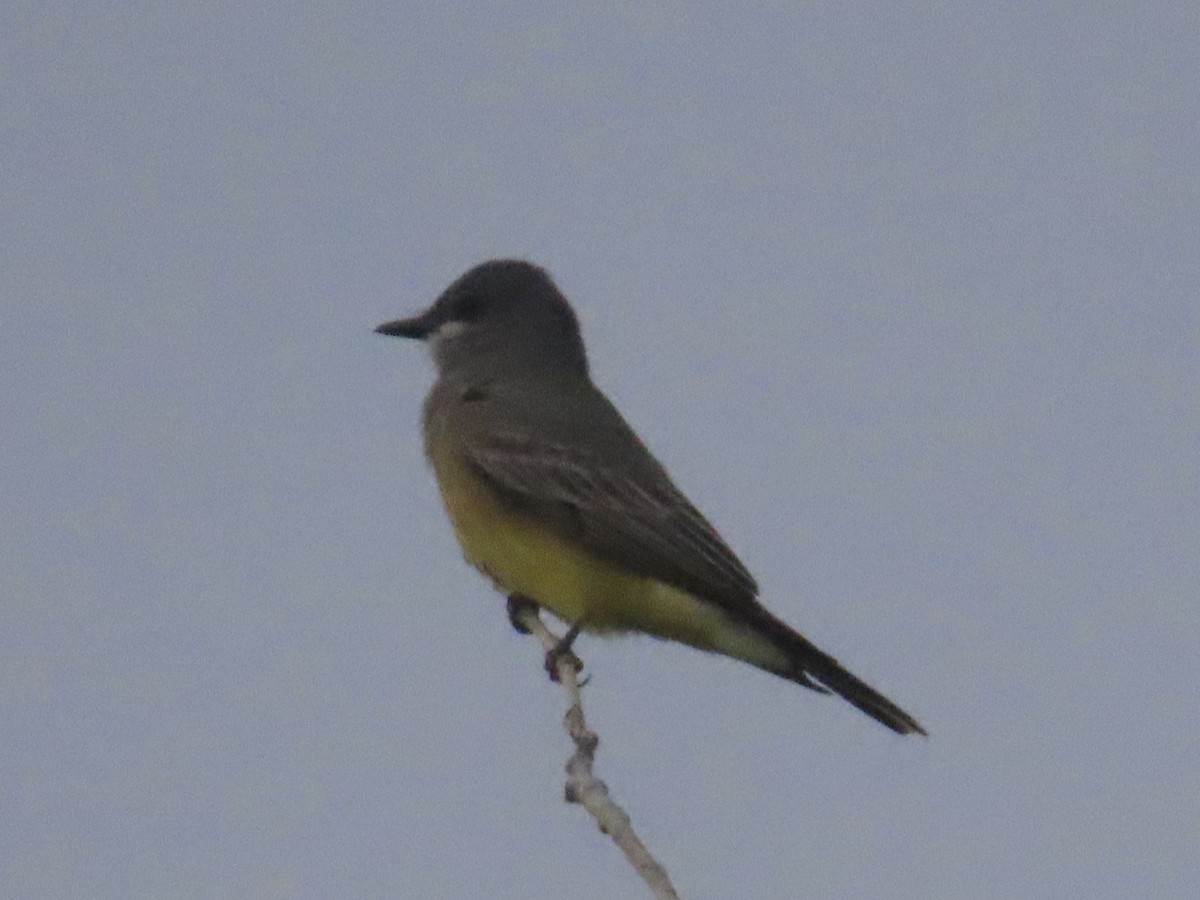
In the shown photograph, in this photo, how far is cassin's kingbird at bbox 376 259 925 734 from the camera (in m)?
8.02

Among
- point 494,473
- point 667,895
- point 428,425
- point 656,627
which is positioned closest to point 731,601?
point 656,627

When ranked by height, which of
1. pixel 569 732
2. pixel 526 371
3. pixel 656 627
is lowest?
pixel 569 732

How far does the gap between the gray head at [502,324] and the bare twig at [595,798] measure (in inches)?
117

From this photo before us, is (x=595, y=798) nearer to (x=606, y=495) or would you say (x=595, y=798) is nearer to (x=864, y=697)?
(x=864, y=697)

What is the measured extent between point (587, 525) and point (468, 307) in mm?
1891

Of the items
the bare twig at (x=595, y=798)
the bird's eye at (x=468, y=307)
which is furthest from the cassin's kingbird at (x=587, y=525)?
the bare twig at (x=595, y=798)

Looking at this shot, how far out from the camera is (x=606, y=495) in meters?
8.55

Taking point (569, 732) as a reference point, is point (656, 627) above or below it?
above

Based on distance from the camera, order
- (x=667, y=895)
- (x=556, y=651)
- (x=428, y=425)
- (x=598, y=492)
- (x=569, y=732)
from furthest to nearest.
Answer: (x=428, y=425)
(x=598, y=492)
(x=556, y=651)
(x=569, y=732)
(x=667, y=895)

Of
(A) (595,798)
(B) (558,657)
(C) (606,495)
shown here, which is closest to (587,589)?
(C) (606,495)

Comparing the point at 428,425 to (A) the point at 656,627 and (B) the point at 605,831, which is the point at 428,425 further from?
(B) the point at 605,831

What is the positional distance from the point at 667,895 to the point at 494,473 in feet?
15.1

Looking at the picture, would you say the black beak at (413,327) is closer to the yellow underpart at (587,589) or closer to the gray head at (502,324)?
the gray head at (502,324)

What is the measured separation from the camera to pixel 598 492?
855 cm
